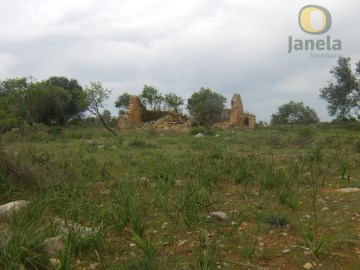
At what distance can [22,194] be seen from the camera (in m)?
4.59

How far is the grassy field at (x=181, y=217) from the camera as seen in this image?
9.93 feet

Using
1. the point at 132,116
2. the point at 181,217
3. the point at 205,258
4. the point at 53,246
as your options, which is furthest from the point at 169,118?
the point at 205,258

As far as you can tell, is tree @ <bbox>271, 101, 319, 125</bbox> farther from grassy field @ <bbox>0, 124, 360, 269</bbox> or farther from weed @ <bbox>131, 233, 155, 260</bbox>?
weed @ <bbox>131, 233, 155, 260</bbox>

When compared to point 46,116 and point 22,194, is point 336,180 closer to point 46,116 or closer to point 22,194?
point 22,194

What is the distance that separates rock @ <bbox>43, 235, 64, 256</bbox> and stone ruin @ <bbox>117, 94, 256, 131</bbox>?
814 inches

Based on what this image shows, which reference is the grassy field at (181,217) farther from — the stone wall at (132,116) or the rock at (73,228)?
the stone wall at (132,116)

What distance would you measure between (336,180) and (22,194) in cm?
441

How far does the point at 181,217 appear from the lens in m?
3.97

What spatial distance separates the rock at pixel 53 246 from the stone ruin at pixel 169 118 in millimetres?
20684

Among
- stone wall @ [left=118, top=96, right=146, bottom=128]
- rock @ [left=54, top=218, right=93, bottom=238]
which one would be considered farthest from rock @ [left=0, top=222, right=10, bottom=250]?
stone wall @ [left=118, top=96, right=146, bottom=128]

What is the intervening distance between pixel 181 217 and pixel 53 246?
4.43ft

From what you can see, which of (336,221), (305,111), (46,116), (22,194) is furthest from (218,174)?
(305,111)

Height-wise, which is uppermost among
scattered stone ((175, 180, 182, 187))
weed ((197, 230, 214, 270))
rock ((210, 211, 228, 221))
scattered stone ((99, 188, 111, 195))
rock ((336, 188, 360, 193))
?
scattered stone ((175, 180, 182, 187))

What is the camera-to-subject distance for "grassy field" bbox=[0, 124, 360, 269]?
9.93ft
